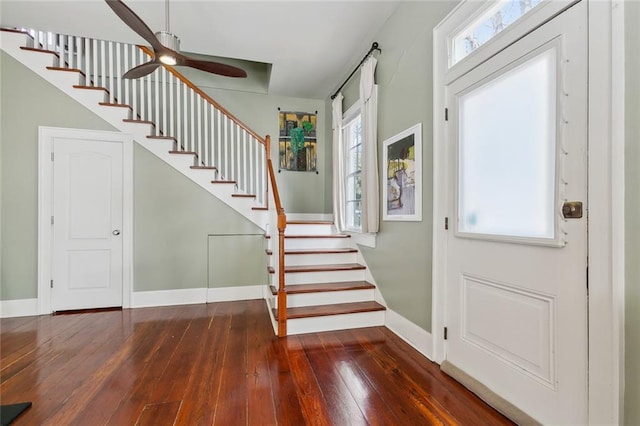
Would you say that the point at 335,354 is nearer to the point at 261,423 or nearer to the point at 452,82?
the point at 261,423

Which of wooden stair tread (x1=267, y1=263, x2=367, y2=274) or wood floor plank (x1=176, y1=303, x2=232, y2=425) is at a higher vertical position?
wooden stair tread (x1=267, y1=263, x2=367, y2=274)

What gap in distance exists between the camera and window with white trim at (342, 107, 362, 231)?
3.94 meters

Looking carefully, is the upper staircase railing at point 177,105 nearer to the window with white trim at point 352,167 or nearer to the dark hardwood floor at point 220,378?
the window with white trim at point 352,167

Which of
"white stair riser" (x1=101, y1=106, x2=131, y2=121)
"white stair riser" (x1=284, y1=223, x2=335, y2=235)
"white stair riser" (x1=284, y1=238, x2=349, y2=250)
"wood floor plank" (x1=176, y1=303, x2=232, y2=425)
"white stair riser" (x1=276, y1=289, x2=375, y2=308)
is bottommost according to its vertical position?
"wood floor plank" (x1=176, y1=303, x2=232, y2=425)

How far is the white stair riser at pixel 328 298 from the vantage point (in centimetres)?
299

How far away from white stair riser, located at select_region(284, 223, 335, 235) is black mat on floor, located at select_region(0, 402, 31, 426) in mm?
2734

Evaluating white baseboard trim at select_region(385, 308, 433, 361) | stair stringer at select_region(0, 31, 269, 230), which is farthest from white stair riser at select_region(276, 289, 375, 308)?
stair stringer at select_region(0, 31, 269, 230)

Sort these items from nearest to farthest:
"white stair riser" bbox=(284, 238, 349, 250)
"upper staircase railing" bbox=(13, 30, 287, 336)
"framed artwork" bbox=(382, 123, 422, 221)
A: "framed artwork" bbox=(382, 123, 422, 221), "upper staircase railing" bbox=(13, 30, 287, 336), "white stair riser" bbox=(284, 238, 349, 250)

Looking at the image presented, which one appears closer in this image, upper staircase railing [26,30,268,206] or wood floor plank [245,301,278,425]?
wood floor plank [245,301,278,425]

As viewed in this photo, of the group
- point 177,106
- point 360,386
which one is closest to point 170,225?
point 177,106

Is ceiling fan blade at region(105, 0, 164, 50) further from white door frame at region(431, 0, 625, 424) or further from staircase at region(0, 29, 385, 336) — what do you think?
white door frame at region(431, 0, 625, 424)

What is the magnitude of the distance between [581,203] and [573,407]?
0.95 m

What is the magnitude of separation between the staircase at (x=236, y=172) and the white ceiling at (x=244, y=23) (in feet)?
1.51

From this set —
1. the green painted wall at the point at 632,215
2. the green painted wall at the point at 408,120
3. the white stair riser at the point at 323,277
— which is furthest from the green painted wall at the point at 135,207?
the green painted wall at the point at 632,215
